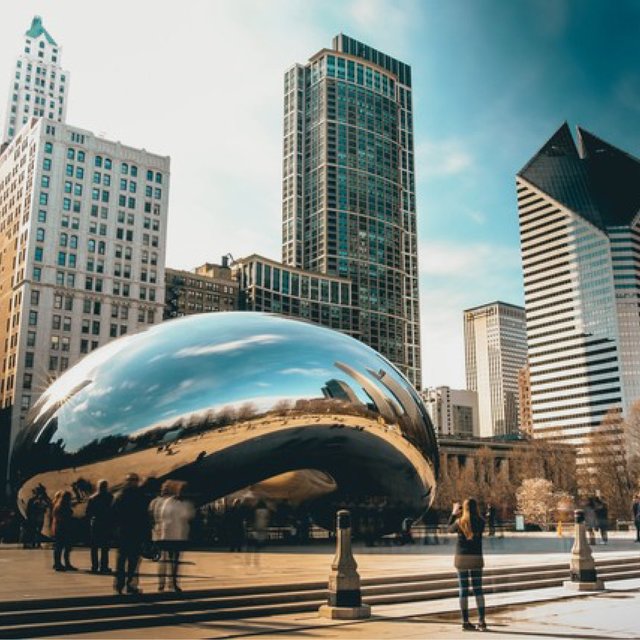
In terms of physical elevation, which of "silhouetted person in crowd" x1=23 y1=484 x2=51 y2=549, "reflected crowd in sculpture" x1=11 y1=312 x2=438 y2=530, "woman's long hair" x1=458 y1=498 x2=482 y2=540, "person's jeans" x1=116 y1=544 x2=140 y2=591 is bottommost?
"person's jeans" x1=116 y1=544 x2=140 y2=591

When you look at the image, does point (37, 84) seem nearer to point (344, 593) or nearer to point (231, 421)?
point (344, 593)

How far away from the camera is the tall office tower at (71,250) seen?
83688 mm

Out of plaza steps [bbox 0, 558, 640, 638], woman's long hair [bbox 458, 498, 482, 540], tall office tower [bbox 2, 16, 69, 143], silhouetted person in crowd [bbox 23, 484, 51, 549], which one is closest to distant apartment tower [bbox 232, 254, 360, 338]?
tall office tower [bbox 2, 16, 69, 143]

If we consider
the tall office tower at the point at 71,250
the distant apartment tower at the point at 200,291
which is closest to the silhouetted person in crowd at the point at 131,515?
the tall office tower at the point at 71,250

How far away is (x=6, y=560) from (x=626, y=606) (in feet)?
28.8

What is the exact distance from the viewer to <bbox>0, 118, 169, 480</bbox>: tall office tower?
83.7 metres

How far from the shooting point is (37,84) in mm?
137250

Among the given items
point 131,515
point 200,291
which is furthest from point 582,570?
point 200,291

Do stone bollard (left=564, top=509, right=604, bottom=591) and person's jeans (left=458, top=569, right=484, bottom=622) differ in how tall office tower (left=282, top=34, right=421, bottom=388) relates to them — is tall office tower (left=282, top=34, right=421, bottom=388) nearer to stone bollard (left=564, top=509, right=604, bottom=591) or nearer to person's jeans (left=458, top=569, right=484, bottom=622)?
stone bollard (left=564, top=509, right=604, bottom=591)

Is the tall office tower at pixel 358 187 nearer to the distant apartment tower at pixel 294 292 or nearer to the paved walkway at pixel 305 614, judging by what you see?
the distant apartment tower at pixel 294 292

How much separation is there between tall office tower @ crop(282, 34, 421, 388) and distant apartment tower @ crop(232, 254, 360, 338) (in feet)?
21.1

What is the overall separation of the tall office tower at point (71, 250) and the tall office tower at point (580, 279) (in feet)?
342

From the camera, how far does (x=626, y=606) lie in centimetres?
998

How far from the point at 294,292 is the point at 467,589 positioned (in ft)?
439
